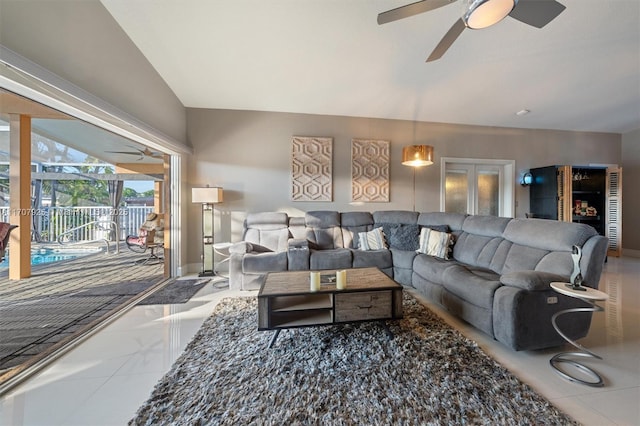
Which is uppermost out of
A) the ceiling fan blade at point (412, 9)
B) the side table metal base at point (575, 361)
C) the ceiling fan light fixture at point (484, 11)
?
the ceiling fan blade at point (412, 9)

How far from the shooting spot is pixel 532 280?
1.69 m

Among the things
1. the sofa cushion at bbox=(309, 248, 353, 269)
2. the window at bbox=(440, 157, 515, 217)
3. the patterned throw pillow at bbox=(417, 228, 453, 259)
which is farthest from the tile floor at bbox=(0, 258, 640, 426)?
the window at bbox=(440, 157, 515, 217)

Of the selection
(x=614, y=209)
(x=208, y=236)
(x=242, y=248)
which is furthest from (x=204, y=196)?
(x=614, y=209)

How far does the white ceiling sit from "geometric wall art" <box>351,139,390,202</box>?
58 centimetres

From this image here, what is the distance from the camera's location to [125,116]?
2.28 meters

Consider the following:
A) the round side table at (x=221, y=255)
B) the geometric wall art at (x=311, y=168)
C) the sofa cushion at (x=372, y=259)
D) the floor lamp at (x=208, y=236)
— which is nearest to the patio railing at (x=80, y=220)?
the floor lamp at (x=208, y=236)

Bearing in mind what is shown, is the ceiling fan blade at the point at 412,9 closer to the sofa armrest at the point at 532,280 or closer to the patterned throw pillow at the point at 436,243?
the sofa armrest at the point at 532,280

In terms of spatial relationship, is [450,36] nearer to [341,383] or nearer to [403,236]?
[403,236]

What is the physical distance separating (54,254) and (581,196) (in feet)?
34.2

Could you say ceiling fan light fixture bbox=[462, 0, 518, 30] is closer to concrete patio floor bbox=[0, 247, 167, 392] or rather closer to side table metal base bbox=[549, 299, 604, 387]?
side table metal base bbox=[549, 299, 604, 387]

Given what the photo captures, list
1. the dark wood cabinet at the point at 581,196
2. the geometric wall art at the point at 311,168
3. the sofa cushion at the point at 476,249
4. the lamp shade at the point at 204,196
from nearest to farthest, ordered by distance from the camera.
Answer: the sofa cushion at the point at 476,249
the lamp shade at the point at 204,196
the geometric wall art at the point at 311,168
the dark wood cabinet at the point at 581,196

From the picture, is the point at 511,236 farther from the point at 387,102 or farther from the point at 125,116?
the point at 125,116

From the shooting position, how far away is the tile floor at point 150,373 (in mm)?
1236

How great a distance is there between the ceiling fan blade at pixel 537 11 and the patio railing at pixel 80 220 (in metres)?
4.72
